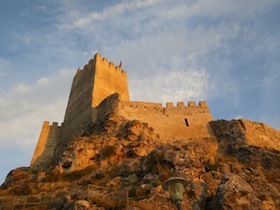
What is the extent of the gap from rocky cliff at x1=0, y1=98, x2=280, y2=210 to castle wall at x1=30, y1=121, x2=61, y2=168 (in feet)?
6.33

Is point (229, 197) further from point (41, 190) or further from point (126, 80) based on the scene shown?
point (126, 80)

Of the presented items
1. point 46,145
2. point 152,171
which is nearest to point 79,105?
point 46,145

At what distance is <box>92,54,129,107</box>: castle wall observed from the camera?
31172mm

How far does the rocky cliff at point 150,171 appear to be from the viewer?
12.3 metres

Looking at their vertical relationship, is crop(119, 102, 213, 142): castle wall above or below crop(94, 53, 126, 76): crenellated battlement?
below

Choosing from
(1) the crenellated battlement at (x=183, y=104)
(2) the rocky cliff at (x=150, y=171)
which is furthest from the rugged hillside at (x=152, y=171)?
(1) the crenellated battlement at (x=183, y=104)

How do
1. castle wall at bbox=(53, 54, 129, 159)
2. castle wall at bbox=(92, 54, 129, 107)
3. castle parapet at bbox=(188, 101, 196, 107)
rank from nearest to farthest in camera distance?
castle parapet at bbox=(188, 101, 196, 107) → castle wall at bbox=(53, 54, 129, 159) → castle wall at bbox=(92, 54, 129, 107)

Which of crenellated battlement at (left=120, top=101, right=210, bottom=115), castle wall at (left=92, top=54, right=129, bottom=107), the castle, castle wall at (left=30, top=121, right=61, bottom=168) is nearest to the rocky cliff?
the castle

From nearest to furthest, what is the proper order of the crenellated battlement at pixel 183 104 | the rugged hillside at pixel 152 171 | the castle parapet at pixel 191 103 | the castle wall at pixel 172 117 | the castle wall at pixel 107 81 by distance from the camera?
1. the rugged hillside at pixel 152 171
2. the castle wall at pixel 172 117
3. the crenellated battlement at pixel 183 104
4. the castle parapet at pixel 191 103
5. the castle wall at pixel 107 81

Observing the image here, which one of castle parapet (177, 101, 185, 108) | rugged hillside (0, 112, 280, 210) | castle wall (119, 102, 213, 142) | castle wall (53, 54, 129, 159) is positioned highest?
castle wall (53, 54, 129, 159)

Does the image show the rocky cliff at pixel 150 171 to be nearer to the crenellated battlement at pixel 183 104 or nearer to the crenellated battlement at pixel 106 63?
the crenellated battlement at pixel 183 104

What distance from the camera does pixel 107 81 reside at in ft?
110

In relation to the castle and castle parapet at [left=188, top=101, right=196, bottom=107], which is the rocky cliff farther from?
castle parapet at [left=188, top=101, right=196, bottom=107]

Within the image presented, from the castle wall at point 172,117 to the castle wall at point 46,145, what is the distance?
32.8 ft
